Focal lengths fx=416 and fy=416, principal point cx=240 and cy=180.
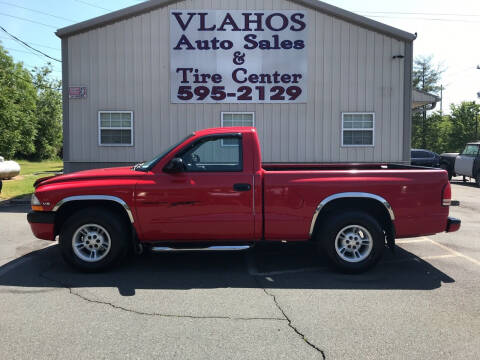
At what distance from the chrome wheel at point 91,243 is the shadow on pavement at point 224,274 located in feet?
0.80

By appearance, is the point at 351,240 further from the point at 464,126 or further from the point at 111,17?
the point at 464,126

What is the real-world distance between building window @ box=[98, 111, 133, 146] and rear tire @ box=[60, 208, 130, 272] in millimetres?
7275

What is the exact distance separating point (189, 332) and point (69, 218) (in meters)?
2.58

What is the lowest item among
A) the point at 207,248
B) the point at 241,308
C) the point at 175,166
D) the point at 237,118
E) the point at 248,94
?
the point at 241,308

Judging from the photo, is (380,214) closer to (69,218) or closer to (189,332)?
(189,332)

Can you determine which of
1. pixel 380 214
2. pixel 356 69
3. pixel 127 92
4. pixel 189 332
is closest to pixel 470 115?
pixel 356 69

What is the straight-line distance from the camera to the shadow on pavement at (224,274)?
16.3 feet

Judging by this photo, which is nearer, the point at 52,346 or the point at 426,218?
the point at 52,346

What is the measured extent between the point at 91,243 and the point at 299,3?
386 inches

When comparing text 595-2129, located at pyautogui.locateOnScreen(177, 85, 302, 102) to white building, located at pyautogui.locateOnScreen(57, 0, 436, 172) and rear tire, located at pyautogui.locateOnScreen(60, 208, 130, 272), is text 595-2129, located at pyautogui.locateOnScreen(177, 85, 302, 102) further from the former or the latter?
rear tire, located at pyautogui.locateOnScreen(60, 208, 130, 272)

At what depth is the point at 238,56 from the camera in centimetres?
1229

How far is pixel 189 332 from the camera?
364cm

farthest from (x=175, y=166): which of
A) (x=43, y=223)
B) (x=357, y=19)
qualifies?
(x=357, y=19)

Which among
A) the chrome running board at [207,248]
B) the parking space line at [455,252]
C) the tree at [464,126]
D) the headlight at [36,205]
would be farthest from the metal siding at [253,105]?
the tree at [464,126]
